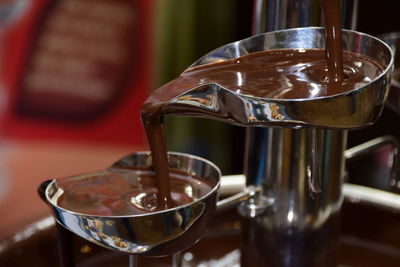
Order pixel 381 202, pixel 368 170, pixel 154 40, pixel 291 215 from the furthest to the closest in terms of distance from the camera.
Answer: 1. pixel 154 40
2. pixel 368 170
3. pixel 381 202
4. pixel 291 215

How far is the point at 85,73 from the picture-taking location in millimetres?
2441

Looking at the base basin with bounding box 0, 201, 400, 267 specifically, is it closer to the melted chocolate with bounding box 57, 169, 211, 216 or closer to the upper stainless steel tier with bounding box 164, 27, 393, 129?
the melted chocolate with bounding box 57, 169, 211, 216

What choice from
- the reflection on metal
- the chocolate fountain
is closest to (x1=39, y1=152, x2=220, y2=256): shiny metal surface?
A: the chocolate fountain

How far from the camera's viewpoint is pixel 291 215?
0.82 m

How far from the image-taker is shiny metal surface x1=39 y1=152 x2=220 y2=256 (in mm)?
639

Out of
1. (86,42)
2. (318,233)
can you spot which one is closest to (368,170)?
(86,42)

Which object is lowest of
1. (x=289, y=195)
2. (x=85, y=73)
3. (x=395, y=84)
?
(x=85, y=73)

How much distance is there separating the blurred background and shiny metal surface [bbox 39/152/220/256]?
64.9 inches

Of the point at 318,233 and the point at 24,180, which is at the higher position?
the point at 318,233

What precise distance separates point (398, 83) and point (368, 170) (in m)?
1.47

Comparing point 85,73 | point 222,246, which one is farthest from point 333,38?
point 85,73

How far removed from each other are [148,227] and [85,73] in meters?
1.87

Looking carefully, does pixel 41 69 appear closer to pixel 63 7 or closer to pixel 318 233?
pixel 63 7

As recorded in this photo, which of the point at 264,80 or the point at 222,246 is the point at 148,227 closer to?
the point at 264,80
